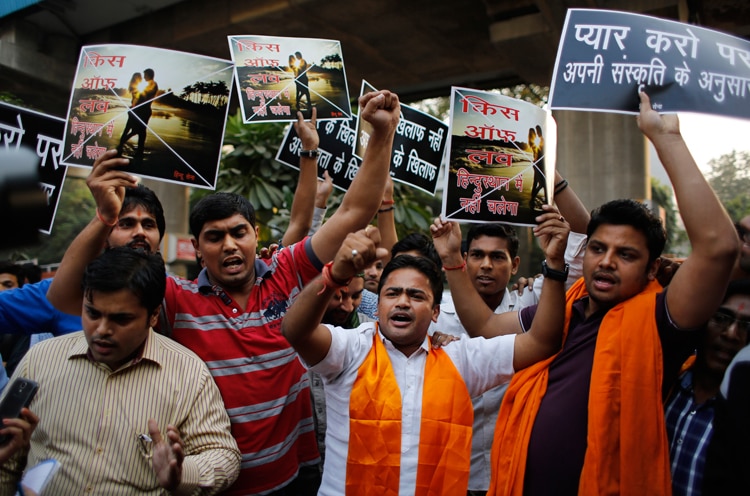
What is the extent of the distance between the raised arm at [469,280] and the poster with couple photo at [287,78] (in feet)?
4.02

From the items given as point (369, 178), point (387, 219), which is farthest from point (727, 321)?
point (387, 219)

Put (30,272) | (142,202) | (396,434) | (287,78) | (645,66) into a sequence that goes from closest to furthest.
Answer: (396,434)
(645,66)
(142,202)
(287,78)
(30,272)

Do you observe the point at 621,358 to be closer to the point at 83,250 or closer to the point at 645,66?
the point at 645,66

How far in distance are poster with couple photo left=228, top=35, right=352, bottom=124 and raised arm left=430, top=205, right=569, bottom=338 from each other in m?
1.23

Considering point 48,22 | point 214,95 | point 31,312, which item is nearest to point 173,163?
point 214,95

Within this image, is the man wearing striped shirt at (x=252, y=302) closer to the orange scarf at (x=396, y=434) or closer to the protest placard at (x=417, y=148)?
the orange scarf at (x=396, y=434)

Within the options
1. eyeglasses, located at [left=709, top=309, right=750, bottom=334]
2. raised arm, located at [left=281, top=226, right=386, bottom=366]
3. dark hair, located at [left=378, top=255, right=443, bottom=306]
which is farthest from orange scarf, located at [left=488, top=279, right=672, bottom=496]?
raised arm, located at [left=281, top=226, right=386, bottom=366]

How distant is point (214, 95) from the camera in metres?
3.00

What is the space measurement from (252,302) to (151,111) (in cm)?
114

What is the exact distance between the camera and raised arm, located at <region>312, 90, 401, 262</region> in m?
2.41

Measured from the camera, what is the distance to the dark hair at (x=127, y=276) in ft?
6.88

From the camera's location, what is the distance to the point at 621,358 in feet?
6.77

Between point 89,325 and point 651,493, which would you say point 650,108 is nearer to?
point 651,493

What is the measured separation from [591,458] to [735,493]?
0.61 m
